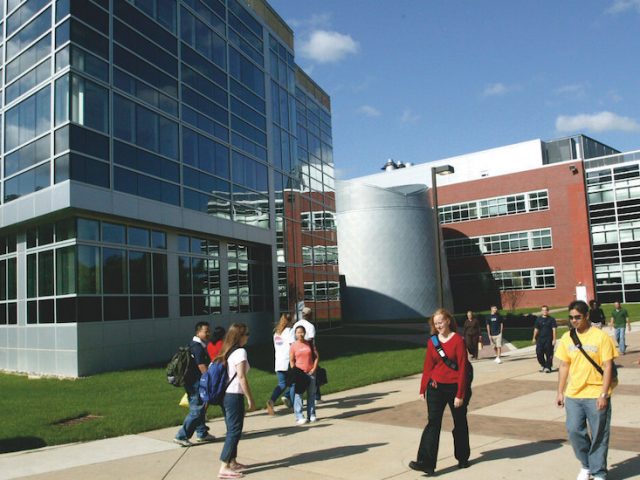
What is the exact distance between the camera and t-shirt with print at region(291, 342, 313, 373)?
393 inches

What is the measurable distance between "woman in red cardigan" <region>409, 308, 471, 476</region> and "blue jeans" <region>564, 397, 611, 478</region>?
3.51ft

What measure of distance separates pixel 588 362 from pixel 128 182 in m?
16.6

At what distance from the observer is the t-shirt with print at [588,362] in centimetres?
583

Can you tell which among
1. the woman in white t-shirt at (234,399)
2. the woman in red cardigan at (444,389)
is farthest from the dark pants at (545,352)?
the woman in white t-shirt at (234,399)

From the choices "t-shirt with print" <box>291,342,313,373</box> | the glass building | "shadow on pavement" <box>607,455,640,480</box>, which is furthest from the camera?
the glass building

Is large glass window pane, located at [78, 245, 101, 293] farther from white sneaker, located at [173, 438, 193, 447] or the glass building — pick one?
white sneaker, located at [173, 438, 193, 447]

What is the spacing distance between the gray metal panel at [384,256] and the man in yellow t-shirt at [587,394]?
4598 centimetres

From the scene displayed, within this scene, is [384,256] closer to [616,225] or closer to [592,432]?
[616,225]

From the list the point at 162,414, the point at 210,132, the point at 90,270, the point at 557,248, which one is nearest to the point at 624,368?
the point at 162,414

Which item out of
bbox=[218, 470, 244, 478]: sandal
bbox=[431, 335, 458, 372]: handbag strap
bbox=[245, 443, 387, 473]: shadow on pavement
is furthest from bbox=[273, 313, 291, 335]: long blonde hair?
bbox=[431, 335, 458, 372]: handbag strap

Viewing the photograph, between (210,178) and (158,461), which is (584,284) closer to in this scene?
(210,178)

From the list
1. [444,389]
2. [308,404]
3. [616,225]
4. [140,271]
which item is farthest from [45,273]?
[616,225]

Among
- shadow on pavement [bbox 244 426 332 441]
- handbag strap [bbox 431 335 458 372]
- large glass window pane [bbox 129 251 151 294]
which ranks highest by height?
large glass window pane [bbox 129 251 151 294]

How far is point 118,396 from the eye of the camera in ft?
44.2
